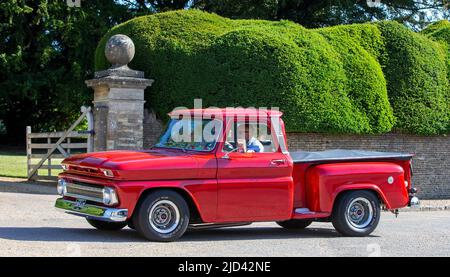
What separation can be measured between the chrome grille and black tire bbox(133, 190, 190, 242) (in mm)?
555

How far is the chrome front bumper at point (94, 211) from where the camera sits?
9148 millimetres

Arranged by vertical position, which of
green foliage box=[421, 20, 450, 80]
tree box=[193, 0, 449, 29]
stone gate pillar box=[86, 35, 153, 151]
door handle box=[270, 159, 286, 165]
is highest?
tree box=[193, 0, 449, 29]

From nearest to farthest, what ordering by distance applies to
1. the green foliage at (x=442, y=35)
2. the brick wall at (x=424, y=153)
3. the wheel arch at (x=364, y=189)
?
the wheel arch at (x=364, y=189) < the brick wall at (x=424, y=153) < the green foliage at (x=442, y=35)

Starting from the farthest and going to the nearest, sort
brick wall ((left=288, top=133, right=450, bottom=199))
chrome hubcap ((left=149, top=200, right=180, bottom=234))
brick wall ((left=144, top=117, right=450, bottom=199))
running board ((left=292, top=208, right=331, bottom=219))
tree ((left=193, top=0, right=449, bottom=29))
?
tree ((left=193, top=0, right=449, bottom=29)), brick wall ((left=288, top=133, right=450, bottom=199)), brick wall ((left=144, top=117, right=450, bottom=199)), running board ((left=292, top=208, right=331, bottom=219)), chrome hubcap ((left=149, top=200, right=180, bottom=234))

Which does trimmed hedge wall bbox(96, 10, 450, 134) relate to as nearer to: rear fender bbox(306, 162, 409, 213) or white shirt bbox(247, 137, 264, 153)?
rear fender bbox(306, 162, 409, 213)

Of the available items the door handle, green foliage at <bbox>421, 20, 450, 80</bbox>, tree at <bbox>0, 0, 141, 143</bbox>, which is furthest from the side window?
tree at <bbox>0, 0, 141, 143</bbox>

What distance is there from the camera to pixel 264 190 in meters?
10.0

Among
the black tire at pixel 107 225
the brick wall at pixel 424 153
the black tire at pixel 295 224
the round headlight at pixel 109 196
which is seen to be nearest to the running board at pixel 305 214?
the black tire at pixel 295 224

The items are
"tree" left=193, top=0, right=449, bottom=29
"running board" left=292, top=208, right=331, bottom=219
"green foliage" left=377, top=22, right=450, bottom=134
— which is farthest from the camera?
"tree" left=193, top=0, right=449, bottom=29

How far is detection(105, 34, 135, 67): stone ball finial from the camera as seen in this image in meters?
17.0

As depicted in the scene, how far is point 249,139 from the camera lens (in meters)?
10.3

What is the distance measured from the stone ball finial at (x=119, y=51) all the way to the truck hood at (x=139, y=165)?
7.52 meters

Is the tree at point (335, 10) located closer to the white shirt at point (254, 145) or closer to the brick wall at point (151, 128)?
the brick wall at point (151, 128)

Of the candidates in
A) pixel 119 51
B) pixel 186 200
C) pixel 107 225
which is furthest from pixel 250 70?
pixel 186 200
